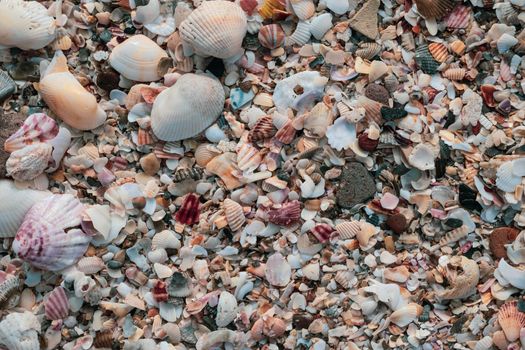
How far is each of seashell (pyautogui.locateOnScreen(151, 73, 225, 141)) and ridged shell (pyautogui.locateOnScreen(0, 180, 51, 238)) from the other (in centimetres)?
45

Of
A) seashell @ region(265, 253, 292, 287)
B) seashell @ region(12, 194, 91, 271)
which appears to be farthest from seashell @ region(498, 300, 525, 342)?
seashell @ region(12, 194, 91, 271)

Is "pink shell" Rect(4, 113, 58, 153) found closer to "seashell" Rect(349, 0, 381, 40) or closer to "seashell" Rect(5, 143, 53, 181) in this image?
"seashell" Rect(5, 143, 53, 181)

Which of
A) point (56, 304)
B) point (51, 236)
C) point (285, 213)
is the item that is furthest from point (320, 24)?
point (56, 304)

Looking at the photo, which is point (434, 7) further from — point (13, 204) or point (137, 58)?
point (13, 204)

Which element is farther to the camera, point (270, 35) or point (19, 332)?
point (270, 35)

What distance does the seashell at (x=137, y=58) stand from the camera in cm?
237

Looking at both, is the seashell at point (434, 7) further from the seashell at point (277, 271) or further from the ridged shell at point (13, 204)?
the ridged shell at point (13, 204)

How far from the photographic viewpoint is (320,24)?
7.84 feet

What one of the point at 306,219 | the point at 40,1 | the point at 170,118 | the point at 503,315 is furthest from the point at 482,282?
the point at 40,1

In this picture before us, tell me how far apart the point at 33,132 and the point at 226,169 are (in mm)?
646

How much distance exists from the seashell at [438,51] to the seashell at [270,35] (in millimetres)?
514

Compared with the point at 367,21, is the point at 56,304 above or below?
below

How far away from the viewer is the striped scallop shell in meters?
2.29

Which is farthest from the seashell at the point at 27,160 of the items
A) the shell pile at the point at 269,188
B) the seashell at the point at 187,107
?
the seashell at the point at 187,107
